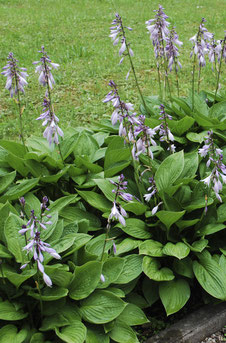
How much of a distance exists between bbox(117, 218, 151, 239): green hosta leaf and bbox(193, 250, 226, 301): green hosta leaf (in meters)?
0.50

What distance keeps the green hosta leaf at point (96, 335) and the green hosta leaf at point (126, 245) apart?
0.64 meters

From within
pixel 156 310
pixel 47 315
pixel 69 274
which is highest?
pixel 69 274

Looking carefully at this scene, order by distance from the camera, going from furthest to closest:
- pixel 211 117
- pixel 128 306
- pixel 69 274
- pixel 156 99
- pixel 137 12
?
pixel 137 12
pixel 156 99
pixel 211 117
pixel 128 306
pixel 69 274

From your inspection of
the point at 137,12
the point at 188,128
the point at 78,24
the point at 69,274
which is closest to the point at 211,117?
the point at 188,128

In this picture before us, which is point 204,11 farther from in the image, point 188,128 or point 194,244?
point 194,244

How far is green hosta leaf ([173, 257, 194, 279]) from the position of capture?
140 inches

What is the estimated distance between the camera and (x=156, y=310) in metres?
3.72

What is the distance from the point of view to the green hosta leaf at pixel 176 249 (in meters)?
3.44

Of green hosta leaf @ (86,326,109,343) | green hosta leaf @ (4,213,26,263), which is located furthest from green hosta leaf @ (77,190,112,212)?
green hosta leaf @ (86,326,109,343)

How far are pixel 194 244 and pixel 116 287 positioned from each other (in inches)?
29.2

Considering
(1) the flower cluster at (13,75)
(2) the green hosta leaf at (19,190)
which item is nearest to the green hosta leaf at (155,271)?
(2) the green hosta leaf at (19,190)

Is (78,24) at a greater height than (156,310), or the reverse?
(78,24)

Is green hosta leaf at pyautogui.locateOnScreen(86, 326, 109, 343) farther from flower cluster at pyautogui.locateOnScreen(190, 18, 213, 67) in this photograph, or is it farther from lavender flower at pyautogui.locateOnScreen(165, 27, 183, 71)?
lavender flower at pyautogui.locateOnScreen(165, 27, 183, 71)

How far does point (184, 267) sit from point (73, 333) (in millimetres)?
1108
